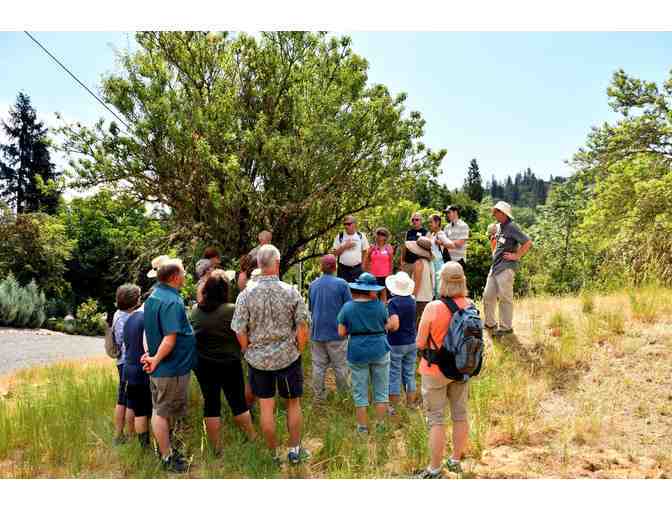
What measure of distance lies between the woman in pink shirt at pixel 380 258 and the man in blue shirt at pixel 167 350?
3.36 m

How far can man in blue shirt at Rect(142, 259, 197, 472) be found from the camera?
4059 millimetres

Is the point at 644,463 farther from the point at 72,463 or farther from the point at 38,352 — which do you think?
the point at 38,352

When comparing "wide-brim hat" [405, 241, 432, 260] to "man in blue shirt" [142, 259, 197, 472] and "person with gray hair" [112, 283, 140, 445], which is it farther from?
"person with gray hair" [112, 283, 140, 445]

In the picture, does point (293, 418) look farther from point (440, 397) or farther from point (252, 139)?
point (252, 139)

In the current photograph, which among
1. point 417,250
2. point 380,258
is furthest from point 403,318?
point 380,258

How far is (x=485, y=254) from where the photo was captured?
36500 mm

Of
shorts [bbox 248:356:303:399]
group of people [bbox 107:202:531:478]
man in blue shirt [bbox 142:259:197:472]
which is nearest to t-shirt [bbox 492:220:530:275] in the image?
group of people [bbox 107:202:531:478]

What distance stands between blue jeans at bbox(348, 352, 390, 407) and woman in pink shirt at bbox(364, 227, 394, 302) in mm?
2243

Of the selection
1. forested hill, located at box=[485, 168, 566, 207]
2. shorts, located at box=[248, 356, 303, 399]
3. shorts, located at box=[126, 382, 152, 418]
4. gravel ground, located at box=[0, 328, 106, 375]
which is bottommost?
gravel ground, located at box=[0, 328, 106, 375]

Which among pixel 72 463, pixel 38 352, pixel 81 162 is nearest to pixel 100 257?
pixel 38 352

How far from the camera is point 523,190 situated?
174 meters

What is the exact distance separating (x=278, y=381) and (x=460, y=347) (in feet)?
5.18

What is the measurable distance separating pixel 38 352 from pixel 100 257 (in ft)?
44.8

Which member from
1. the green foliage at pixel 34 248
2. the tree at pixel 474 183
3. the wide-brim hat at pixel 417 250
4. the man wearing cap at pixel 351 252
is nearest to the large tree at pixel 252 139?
the man wearing cap at pixel 351 252
